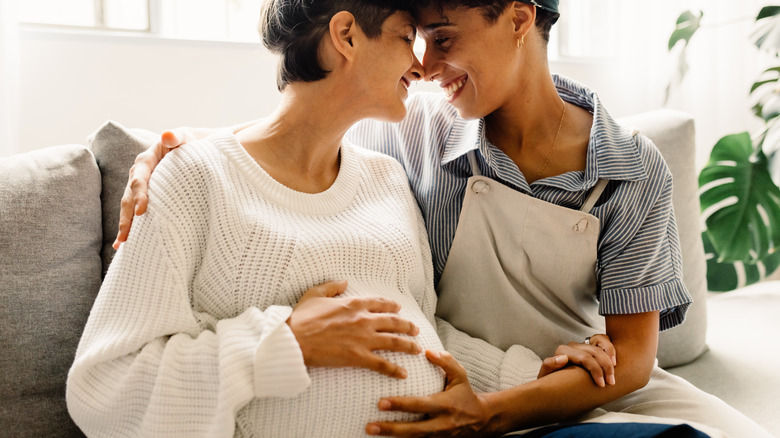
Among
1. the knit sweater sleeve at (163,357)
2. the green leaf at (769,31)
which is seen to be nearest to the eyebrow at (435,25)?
the knit sweater sleeve at (163,357)

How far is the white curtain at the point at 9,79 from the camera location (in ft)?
5.81

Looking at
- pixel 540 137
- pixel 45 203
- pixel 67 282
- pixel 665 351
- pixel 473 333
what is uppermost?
pixel 540 137

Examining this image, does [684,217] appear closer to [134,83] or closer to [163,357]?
[163,357]

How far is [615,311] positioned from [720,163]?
1268mm

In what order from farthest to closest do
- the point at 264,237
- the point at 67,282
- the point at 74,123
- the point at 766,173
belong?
the point at 766,173 → the point at 74,123 → the point at 67,282 → the point at 264,237

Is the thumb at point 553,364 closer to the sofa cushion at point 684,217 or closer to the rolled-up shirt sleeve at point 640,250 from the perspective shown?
the rolled-up shirt sleeve at point 640,250

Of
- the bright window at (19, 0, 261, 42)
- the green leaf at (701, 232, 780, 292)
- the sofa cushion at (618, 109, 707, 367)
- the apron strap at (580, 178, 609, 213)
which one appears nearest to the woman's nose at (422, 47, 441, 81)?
the apron strap at (580, 178, 609, 213)

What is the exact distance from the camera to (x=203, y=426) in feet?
3.32

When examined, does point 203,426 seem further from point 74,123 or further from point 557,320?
point 74,123

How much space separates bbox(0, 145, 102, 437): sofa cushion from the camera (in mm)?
1188

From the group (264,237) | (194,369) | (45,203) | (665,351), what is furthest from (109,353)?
(665,351)

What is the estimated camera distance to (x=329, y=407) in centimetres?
109

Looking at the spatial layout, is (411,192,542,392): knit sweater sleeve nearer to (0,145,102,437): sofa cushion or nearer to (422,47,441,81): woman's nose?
(422,47,441,81): woman's nose

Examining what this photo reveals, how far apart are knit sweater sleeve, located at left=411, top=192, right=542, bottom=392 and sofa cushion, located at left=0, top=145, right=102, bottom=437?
66 cm
